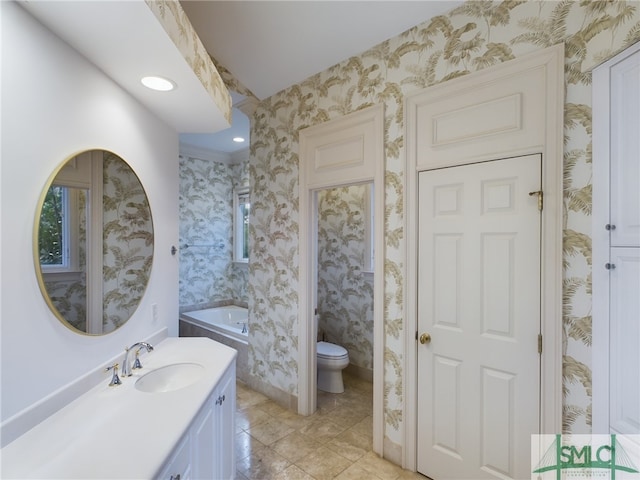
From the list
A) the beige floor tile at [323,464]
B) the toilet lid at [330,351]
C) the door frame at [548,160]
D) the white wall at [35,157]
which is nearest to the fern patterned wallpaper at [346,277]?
the toilet lid at [330,351]

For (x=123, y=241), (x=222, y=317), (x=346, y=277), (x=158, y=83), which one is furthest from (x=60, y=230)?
(x=222, y=317)

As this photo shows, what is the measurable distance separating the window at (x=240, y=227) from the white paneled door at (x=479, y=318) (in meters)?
3.34

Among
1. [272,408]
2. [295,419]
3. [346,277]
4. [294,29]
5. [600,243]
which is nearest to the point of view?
[600,243]

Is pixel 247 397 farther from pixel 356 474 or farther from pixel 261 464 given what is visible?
pixel 356 474

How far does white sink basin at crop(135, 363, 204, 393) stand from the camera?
5.16ft

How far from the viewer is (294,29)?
200 cm

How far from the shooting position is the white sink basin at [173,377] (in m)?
1.57

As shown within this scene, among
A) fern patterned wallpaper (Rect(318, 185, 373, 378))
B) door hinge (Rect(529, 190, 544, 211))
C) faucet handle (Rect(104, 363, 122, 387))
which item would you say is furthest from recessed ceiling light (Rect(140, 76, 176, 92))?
fern patterned wallpaper (Rect(318, 185, 373, 378))

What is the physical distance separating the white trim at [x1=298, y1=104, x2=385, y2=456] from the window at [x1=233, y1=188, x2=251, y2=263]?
236 cm

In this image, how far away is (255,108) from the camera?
3027 millimetres

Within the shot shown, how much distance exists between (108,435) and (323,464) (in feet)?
4.94

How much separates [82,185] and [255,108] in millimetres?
2026

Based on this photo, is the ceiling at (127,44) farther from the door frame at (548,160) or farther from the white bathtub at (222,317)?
the white bathtub at (222,317)

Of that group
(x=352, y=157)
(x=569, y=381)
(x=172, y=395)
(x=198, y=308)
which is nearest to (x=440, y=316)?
(x=569, y=381)
